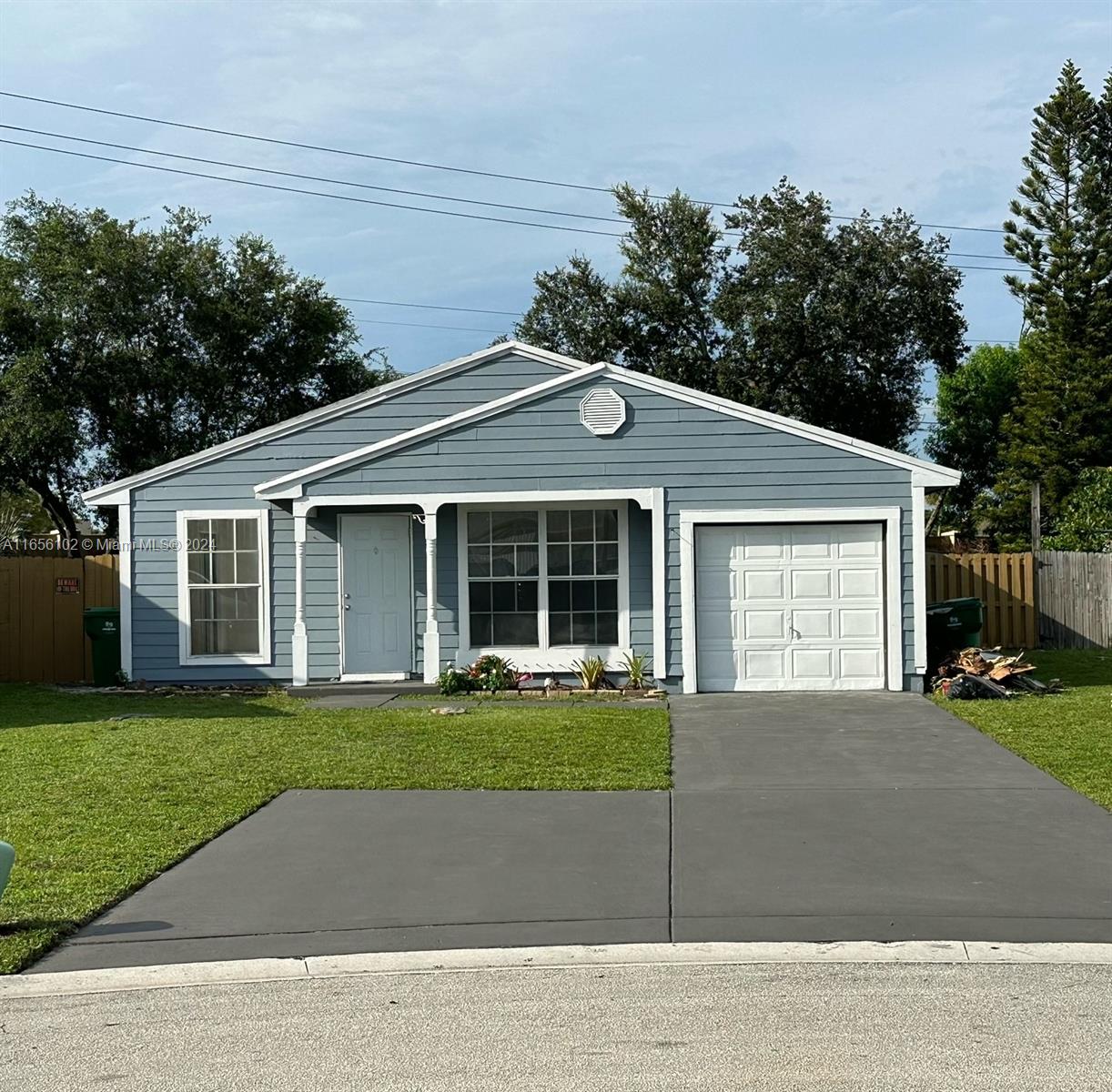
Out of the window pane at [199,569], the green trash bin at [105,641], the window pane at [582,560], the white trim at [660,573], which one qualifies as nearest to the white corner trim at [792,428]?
the white trim at [660,573]

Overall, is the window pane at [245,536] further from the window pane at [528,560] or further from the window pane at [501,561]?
the window pane at [528,560]

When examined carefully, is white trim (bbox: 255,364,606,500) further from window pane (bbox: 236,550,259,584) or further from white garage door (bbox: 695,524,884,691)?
white garage door (bbox: 695,524,884,691)

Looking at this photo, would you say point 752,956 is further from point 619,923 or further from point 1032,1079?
point 1032,1079

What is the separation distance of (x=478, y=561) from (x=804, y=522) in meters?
4.13

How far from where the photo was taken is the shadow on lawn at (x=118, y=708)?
14344mm

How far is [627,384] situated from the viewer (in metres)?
16.6

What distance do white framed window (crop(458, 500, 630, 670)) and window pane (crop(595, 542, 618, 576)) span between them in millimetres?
12

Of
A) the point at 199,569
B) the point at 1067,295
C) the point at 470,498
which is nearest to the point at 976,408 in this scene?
the point at 1067,295

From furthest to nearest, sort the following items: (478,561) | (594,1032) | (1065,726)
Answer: (478,561)
(1065,726)
(594,1032)

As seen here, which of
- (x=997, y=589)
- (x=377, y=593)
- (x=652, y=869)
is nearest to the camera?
(x=652, y=869)

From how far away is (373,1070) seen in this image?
4.79m

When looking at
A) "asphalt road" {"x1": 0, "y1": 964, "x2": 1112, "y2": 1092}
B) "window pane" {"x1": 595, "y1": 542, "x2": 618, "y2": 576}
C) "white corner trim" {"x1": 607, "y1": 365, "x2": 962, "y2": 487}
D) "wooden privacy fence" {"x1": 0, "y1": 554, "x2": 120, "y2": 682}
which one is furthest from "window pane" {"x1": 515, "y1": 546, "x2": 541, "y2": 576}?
"asphalt road" {"x1": 0, "y1": 964, "x2": 1112, "y2": 1092}

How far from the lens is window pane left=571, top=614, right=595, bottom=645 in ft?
56.0

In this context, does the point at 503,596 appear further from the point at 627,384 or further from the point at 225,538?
the point at 225,538
